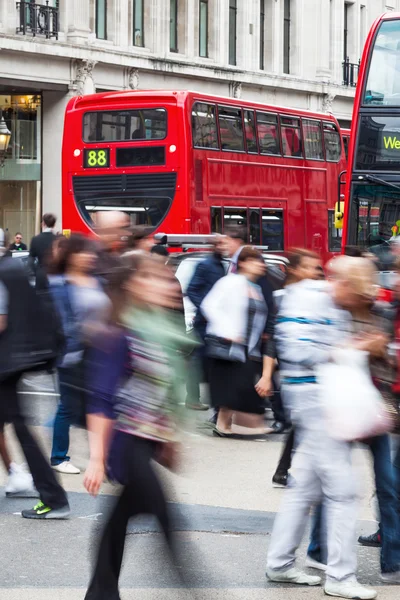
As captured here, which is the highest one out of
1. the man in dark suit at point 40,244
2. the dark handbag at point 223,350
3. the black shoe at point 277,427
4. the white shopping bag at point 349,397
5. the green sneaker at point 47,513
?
the man in dark suit at point 40,244

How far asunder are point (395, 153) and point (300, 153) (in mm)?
8295

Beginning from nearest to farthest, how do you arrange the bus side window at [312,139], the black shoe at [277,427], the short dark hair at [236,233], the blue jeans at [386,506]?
the blue jeans at [386,506], the short dark hair at [236,233], the black shoe at [277,427], the bus side window at [312,139]

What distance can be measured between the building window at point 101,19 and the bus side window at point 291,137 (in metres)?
10.4

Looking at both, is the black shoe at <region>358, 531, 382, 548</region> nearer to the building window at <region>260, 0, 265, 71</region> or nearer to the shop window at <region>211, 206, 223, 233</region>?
the shop window at <region>211, 206, 223, 233</region>

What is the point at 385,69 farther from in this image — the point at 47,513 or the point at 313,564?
the point at 313,564

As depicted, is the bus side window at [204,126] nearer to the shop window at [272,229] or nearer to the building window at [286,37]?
the shop window at [272,229]

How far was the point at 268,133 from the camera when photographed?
23.0 metres

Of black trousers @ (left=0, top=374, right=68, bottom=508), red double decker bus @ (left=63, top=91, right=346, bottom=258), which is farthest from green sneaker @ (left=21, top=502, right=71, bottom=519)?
red double decker bus @ (left=63, top=91, right=346, bottom=258)

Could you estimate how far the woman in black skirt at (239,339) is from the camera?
9266mm

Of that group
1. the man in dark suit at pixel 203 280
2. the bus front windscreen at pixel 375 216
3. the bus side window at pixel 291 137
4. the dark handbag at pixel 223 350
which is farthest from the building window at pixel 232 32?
the dark handbag at pixel 223 350

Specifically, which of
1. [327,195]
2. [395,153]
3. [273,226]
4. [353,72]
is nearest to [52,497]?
[395,153]

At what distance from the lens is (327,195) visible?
25297mm

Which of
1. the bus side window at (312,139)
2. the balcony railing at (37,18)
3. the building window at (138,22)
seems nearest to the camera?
the bus side window at (312,139)

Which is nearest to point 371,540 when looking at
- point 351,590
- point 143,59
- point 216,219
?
point 351,590
